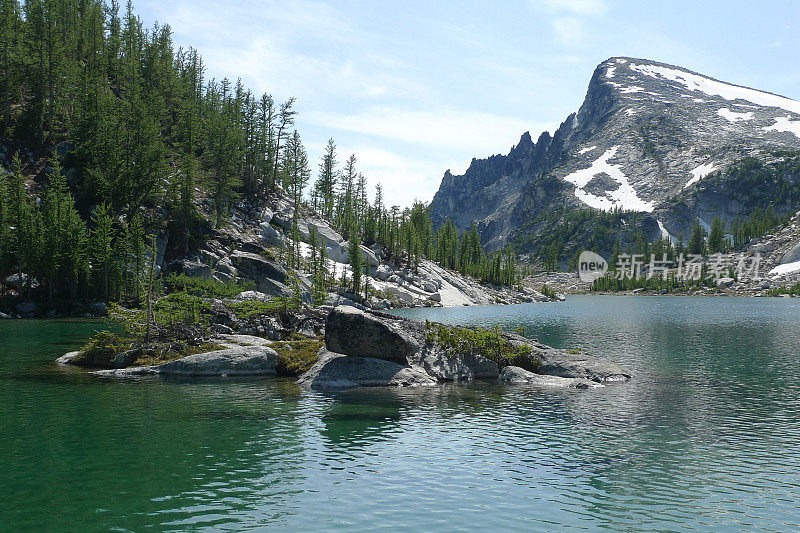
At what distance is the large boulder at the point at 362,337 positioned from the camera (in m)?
37.0

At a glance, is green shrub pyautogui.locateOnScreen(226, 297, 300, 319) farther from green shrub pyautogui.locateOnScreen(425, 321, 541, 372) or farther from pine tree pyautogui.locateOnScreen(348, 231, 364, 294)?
pine tree pyautogui.locateOnScreen(348, 231, 364, 294)

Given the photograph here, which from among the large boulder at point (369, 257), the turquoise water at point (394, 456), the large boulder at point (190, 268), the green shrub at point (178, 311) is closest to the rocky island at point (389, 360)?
the turquoise water at point (394, 456)

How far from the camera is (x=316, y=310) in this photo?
59000 mm

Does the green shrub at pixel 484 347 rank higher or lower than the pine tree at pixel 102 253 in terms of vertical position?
lower

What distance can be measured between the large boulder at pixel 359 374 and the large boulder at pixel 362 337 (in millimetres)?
586

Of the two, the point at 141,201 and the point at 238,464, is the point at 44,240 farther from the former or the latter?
the point at 238,464

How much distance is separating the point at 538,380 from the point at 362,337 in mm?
13448

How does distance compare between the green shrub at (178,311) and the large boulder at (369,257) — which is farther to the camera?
the large boulder at (369,257)

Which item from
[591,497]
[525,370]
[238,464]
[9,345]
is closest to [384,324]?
[525,370]

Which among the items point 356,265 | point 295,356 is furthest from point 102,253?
point 295,356

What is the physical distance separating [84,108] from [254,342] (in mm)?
89230

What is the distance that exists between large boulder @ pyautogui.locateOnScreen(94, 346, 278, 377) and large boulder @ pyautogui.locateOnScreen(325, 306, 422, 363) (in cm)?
593

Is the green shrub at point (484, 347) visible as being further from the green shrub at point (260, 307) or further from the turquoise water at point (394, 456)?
the green shrub at point (260, 307)

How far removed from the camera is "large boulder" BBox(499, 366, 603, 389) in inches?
1442
